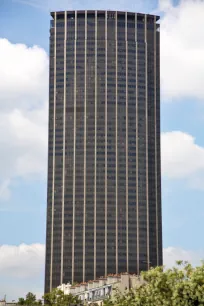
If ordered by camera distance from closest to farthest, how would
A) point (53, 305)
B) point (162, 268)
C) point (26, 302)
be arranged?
point (162, 268) → point (53, 305) → point (26, 302)

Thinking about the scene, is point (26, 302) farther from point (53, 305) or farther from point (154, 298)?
point (154, 298)

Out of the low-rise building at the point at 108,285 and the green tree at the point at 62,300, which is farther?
the green tree at the point at 62,300

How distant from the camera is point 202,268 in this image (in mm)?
81938

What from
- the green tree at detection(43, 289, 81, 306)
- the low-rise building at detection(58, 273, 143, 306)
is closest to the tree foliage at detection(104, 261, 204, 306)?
the low-rise building at detection(58, 273, 143, 306)

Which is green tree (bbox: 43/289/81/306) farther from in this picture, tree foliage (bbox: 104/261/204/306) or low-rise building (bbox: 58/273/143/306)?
tree foliage (bbox: 104/261/204/306)

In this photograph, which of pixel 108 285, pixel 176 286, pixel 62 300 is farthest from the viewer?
pixel 62 300

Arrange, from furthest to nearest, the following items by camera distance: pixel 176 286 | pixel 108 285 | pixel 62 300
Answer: pixel 62 300, pixel 108 285, pixel 176 286

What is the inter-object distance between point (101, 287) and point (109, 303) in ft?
169

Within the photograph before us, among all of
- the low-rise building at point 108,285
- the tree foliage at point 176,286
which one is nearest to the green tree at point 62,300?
the low-rise building at point 108,285

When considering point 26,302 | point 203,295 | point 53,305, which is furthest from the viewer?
point 26,302

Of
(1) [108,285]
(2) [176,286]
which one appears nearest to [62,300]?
(1) [108,285]

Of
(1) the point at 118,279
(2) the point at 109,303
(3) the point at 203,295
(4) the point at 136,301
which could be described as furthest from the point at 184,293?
(1) the point at 118,279

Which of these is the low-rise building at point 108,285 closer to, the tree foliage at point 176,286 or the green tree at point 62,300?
the green tree at point 62,300

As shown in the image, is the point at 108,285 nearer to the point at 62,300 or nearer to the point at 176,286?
the point at 62,300
